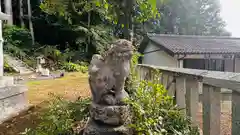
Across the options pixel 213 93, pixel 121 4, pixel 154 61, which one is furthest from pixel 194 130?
pixel 154 61

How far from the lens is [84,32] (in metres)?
13.3

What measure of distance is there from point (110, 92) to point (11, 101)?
2257 mm

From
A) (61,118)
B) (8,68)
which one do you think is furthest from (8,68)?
(61,118)

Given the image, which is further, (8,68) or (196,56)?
(8,68)

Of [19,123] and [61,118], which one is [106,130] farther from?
[19,123]

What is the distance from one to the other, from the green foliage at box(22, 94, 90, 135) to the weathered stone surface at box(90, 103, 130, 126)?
451 mm

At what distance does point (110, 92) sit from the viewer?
1.68 metres

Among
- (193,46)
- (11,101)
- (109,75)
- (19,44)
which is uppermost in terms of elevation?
(19,44)

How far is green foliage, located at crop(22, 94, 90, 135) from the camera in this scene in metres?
1.84

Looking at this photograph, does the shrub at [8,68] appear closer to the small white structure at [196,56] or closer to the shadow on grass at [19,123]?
the shadow on grass at [19,123]

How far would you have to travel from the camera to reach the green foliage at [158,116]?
3.95 ft

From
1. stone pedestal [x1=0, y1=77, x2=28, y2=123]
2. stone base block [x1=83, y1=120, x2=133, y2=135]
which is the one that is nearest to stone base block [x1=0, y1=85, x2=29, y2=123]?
stone pedestal [x1=0, y1=77, x2=28, y2=123]

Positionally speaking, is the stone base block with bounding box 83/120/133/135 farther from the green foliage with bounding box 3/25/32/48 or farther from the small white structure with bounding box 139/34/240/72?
the green foliage with bounding box 3/25/32/48

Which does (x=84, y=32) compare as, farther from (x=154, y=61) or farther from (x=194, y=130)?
(x=194, y=130)
